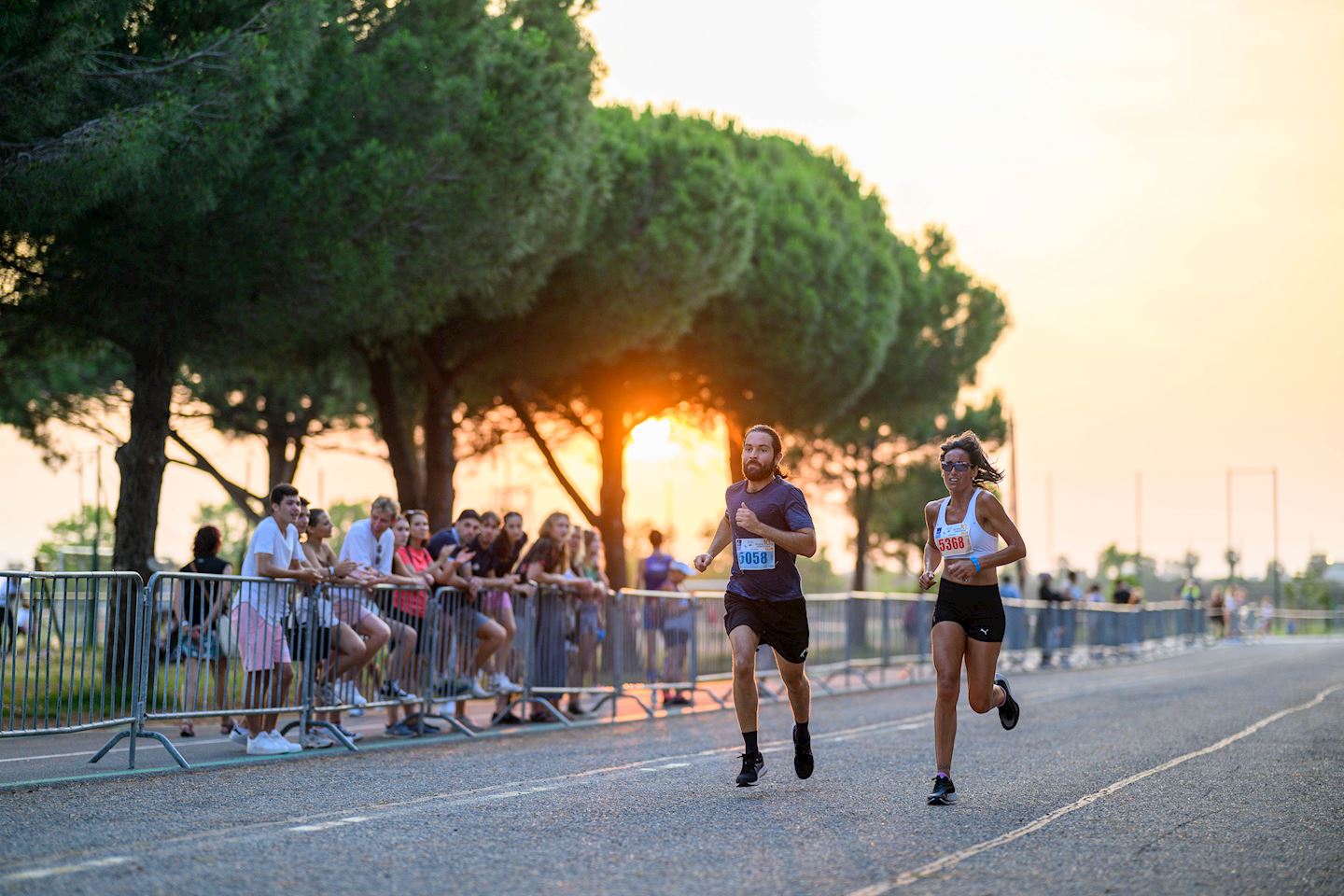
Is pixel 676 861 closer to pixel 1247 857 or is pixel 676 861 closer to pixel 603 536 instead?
pixel 1247 857

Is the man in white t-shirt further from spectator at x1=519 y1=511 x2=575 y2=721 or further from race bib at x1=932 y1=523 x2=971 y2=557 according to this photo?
race bib at x1=932 y1=523 x2=971 y2=557

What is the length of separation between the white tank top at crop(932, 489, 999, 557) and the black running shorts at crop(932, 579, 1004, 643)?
0.60 feet

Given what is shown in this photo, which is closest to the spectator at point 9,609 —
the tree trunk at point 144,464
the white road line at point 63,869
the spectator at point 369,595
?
the white road line at point 63,869

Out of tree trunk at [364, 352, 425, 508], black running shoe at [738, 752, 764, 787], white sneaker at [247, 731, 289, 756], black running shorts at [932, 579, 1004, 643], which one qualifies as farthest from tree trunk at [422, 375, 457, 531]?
black running shorts at [932, 579, 1004, 643]

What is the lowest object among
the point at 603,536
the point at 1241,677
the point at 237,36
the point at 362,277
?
the point at 1241,677

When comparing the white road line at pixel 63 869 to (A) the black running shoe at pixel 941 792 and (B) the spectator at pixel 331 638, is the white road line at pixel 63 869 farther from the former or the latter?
(B) the spectator at pixel 331 638

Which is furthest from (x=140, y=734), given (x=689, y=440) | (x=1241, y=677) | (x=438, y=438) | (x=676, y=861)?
(x=689, y=440)

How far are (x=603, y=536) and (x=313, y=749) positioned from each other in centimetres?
2189

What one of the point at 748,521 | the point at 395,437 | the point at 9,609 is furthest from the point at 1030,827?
the point at 395,437

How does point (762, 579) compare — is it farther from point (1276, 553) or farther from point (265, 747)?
point (1276, 553)

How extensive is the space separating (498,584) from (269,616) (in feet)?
10.6

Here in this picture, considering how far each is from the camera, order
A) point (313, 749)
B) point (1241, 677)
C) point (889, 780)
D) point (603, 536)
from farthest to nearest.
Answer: point (603, 536)
point (1241, 677)
point (313, 749)
point (889, 780)

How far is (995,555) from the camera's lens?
9336mm

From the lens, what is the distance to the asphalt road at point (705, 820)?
6.78 meters
